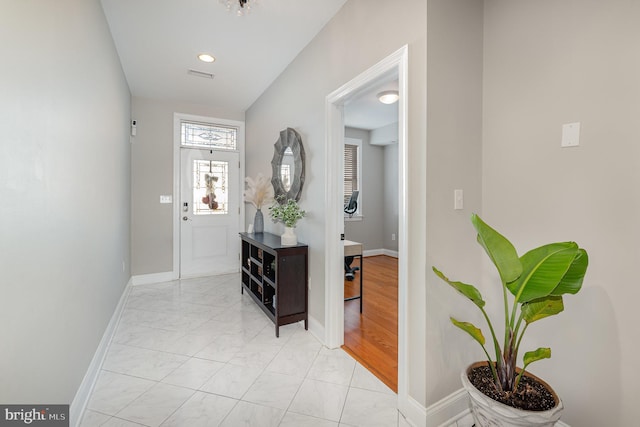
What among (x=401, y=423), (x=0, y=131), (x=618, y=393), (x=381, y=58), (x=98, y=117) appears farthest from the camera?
(x=98, y=117)

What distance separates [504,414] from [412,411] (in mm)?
598

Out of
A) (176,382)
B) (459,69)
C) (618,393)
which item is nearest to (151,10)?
(459,69)

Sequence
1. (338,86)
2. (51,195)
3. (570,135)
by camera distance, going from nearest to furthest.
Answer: (51,195)
(570,135)
(338,86)

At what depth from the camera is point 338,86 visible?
7.36 ft

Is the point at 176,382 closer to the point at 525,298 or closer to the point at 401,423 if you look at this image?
the point at 401,423

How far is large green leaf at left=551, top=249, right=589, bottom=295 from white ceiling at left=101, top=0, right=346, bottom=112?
2.26m

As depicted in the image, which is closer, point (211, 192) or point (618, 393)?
point (618, 393)

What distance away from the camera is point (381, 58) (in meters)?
1.82

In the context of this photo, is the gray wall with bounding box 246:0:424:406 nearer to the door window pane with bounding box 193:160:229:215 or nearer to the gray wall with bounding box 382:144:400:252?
the door window pane with bounding box 193:160:229:215

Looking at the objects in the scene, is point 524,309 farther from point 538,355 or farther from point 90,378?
point 90,378

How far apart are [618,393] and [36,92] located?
284 cm

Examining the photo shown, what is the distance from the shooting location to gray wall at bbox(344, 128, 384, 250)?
6000 millimetres

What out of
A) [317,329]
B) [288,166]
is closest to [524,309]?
[317,329]

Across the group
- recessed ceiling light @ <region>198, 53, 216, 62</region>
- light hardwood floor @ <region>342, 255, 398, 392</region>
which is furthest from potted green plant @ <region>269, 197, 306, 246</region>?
recessed ceiling light @ <region>198, 53, 216, 62</region>
